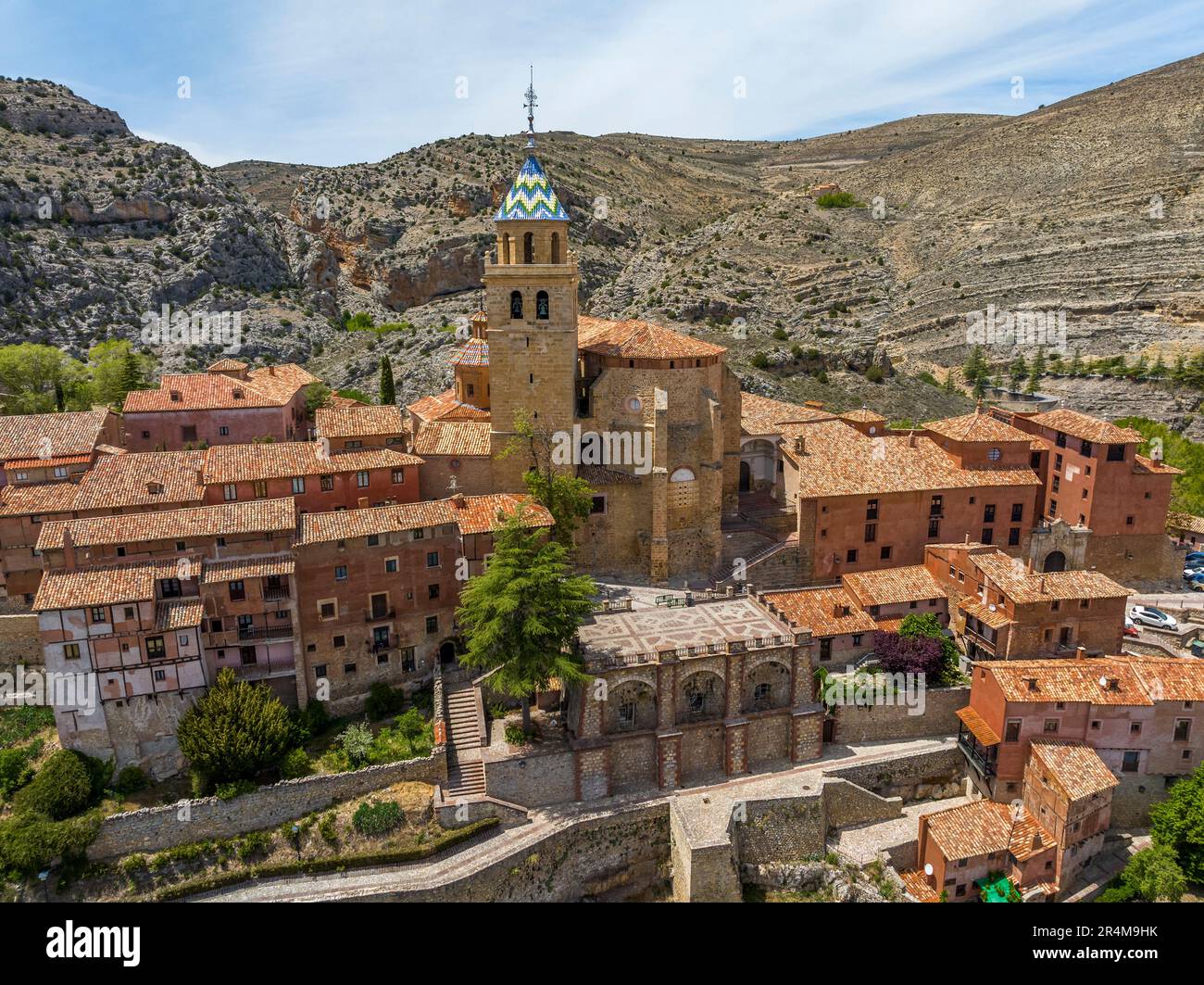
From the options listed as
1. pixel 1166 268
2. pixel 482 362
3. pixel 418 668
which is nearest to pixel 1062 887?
pixel 418 668

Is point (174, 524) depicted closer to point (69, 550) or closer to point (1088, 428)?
point (69, 550)

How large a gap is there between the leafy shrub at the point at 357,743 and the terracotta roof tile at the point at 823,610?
17.1 meters

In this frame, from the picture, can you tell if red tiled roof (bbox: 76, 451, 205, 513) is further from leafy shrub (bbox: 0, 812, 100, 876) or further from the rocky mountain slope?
the rocky mountain slope

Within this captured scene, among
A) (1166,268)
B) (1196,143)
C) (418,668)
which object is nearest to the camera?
(418,668)

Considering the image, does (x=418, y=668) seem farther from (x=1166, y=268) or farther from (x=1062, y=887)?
(x=1166, y=268)

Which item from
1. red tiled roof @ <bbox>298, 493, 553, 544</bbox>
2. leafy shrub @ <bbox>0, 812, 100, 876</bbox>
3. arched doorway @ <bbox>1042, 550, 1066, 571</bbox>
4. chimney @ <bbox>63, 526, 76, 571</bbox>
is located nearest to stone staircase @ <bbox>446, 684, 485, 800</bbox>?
red tiled roof @ <bbox>298, 493, 553, 544</bbox>

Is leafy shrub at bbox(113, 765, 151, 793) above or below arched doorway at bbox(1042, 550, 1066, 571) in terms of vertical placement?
below

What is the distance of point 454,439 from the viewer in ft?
127

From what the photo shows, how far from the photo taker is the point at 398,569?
3281cm

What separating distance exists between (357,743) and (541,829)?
745 cm

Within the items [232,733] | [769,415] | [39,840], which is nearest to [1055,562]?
[769,415]

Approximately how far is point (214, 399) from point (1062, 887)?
45139mm

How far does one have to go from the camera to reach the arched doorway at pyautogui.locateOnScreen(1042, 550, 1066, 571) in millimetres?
42656

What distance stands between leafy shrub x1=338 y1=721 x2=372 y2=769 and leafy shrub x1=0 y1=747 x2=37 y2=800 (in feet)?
33.5
